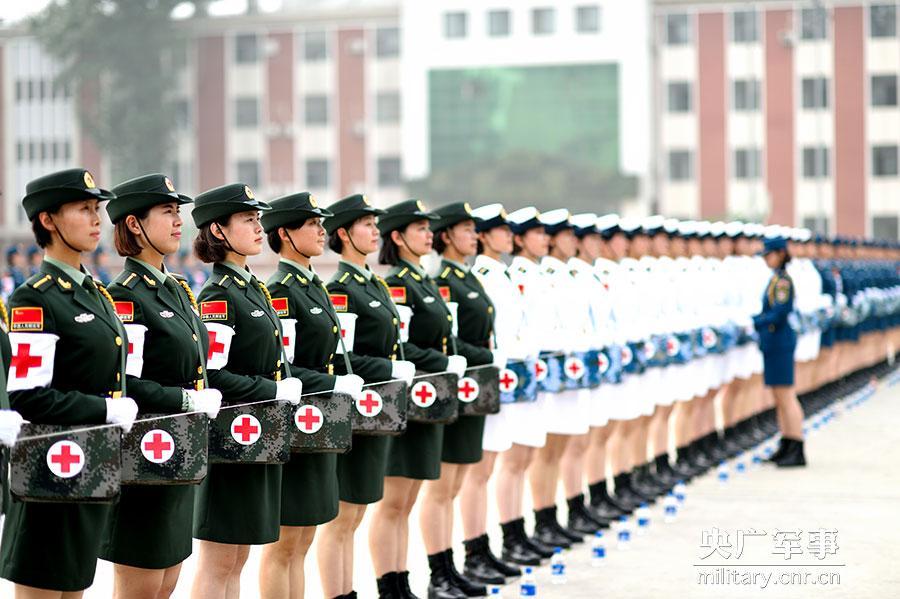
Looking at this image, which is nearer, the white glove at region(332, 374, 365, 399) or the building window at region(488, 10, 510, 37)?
the white glove at region(332, 374, 365, 399)

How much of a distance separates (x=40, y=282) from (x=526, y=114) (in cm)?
5187

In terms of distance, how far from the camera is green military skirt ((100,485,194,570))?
4.89 m

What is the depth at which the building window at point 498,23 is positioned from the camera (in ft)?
182

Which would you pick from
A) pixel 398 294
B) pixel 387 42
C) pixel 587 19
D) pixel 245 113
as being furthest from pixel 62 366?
pixel 245 113

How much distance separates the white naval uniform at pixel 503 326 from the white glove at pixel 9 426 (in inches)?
164

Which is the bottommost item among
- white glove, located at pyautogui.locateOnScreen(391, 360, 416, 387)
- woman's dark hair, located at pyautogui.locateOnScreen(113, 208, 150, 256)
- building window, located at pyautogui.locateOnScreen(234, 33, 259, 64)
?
white glove, located at pyautogui.locateOnScreen(391, 360, 416, 387)

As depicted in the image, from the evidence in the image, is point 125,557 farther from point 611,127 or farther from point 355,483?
point 611,127

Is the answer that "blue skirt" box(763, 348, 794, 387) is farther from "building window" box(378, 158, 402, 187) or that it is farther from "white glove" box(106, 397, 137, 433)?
"building window" box(378, 158, 402, 187)

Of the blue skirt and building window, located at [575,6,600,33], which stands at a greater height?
building window, located at [575,6,600,33]

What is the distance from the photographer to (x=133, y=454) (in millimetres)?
4758

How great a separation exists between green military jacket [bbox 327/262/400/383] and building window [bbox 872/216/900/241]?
49.3 meters

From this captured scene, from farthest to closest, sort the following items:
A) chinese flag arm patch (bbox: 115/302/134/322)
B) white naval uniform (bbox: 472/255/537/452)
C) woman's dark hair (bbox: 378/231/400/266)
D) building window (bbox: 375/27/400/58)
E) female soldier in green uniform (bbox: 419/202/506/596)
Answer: building window (bbox: 375/27/400/58) → white naval uniform (bbox: 472/255/537/452) → female soldier in green uniform (bbox: 419/202/506/596) → woman's dark hair (bbox: 378/231/400/266) → chinese flag arm patch (bbox: 115/302/134/322)

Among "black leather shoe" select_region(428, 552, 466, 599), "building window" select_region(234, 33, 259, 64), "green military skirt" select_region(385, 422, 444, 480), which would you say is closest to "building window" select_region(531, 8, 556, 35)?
"building window" select_region(234, 33, 259, 64)

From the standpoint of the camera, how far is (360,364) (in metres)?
6.50
